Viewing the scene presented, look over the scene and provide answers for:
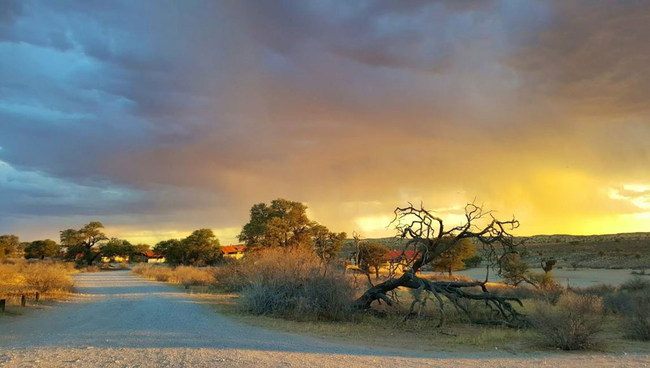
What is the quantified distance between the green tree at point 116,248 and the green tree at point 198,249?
119 feet

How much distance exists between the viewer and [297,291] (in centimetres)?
2092

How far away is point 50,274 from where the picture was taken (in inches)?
1165

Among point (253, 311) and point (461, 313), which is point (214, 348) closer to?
point (253, 311)

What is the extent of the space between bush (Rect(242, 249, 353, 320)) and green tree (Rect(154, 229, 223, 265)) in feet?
169

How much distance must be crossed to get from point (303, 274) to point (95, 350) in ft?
34.9

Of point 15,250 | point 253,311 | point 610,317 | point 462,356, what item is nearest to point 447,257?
point 610,317

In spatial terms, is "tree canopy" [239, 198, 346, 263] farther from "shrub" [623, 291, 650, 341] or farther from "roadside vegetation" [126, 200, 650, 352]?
"shrub" [623, 291, 650, 341]

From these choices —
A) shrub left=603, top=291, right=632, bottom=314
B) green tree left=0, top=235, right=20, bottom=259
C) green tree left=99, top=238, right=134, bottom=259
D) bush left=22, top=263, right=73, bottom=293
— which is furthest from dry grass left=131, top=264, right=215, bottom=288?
green tree left=0, top=235, right=20, bottom=259

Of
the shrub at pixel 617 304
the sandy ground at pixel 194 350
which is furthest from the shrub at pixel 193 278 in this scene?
the shrub at pixel 617 304

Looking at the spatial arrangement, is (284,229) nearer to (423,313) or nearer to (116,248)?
(423,313)

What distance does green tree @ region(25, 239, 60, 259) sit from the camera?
104 meters

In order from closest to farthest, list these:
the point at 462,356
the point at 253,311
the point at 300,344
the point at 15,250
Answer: the point at 462,356 < the point at 300,344 < the point at 253,311 < the point at 15,250

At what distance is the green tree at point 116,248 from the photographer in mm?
106125

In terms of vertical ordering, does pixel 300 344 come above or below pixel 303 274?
below
